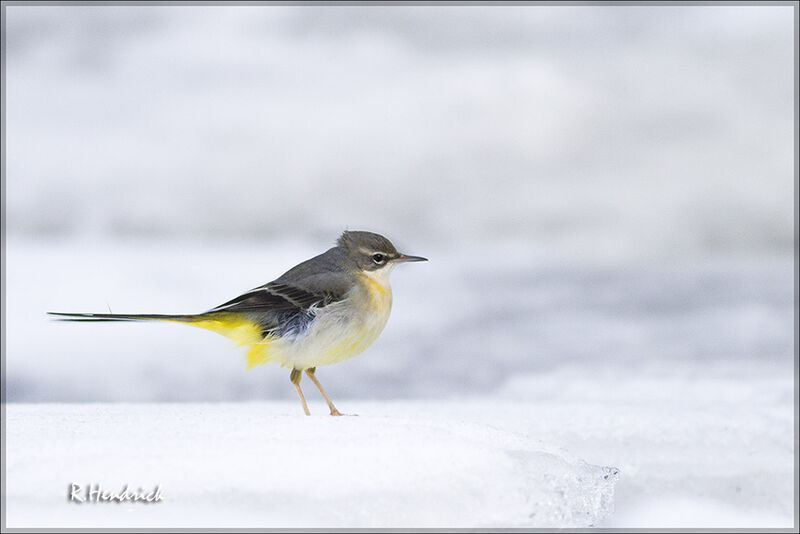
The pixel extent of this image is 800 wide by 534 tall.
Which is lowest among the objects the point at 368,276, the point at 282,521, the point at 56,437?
the point at 282,521

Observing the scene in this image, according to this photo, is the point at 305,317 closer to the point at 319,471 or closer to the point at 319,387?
the point at 319,387

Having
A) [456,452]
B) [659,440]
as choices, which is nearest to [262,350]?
[456,452]

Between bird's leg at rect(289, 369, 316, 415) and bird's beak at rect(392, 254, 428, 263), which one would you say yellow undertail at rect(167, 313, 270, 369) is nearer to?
bird's leg at rect(289, 369, 316, 415)

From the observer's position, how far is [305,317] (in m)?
6.00

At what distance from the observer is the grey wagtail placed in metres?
5.98

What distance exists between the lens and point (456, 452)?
194 inches

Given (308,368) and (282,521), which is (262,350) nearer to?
(308,368)

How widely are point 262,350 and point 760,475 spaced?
349cm

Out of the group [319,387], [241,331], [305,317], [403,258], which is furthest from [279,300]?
[403,258]

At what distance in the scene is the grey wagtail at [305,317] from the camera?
5.98 m
